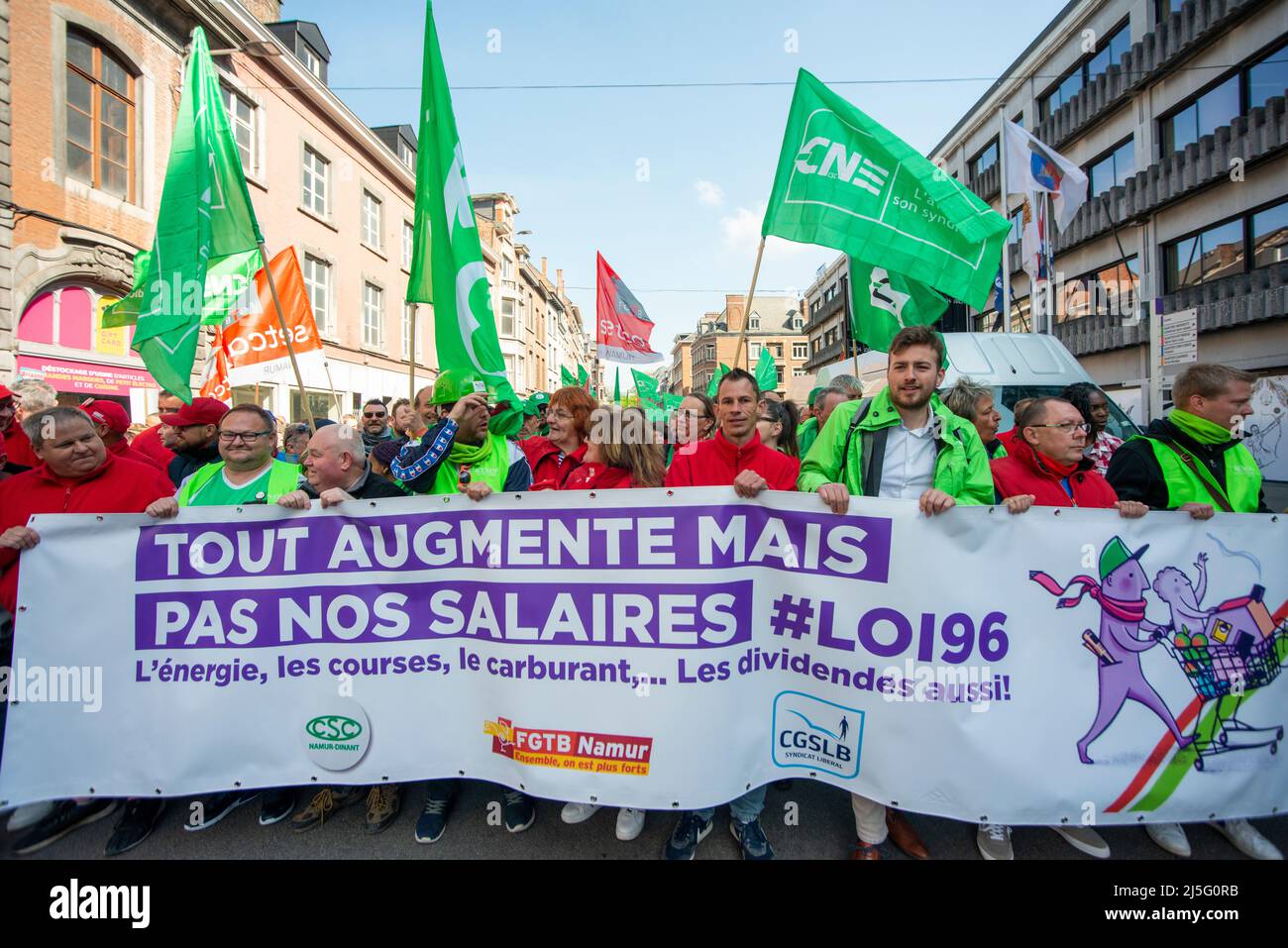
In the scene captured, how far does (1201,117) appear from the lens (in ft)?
56.6

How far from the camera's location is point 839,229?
4.00 meters

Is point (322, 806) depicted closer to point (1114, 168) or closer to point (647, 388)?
point (647, 388)

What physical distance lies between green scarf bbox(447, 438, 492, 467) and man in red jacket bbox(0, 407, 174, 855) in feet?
4.86

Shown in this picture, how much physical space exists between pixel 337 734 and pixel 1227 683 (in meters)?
3.76

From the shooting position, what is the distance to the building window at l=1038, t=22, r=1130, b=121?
791 inches

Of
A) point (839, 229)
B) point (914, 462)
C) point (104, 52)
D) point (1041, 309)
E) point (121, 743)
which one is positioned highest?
point (104, 52)

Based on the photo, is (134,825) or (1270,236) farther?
(1270,236)

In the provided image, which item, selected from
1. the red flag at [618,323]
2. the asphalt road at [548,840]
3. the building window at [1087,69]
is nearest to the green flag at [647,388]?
the red flag at [618,323]

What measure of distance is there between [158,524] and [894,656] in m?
3.25

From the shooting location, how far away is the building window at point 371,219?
23594 millimetres

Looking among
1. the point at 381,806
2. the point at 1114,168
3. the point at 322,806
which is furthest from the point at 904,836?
the point at 1114,168

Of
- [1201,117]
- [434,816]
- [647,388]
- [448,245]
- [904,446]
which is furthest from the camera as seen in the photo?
Result: [1201,117]
